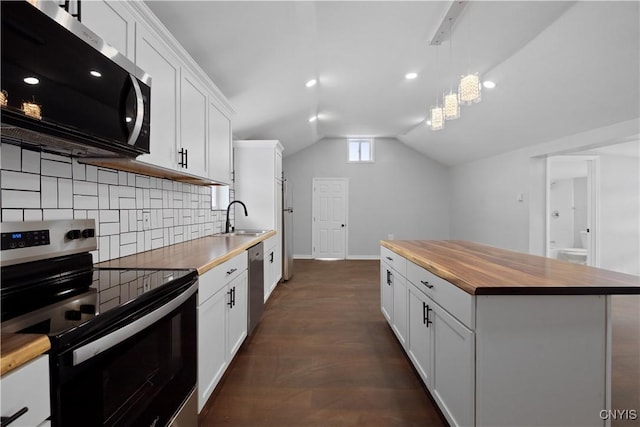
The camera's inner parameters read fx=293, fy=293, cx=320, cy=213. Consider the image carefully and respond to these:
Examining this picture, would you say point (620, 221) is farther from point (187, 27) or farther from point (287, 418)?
point (187, 27)

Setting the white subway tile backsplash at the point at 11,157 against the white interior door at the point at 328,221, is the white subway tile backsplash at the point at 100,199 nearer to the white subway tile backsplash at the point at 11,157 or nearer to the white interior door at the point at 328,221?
the white subway tile backsplash at the point at 11,157

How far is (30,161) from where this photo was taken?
1.21m

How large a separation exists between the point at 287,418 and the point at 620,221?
612 centimetres

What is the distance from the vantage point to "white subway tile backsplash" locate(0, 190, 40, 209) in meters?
1.12

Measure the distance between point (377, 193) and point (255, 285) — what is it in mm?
5130

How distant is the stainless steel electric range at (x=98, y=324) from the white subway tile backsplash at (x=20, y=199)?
0.15 meters

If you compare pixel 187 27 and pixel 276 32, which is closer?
pixel 187 27

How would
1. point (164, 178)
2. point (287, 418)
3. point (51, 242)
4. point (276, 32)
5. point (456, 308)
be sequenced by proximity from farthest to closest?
point (276, 32), point (164, 178), point (287, 418), point (456, 308), point (51, 242)

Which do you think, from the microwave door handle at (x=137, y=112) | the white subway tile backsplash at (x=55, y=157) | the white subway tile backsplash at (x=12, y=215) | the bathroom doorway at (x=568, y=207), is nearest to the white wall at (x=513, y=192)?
the bathroom doorway at (x=568, y=207)

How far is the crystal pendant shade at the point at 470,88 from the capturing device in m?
2.28

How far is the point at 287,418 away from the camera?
1.69 metres

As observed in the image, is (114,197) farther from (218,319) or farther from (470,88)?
(470,88)

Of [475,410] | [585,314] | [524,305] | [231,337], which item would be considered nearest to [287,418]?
[231,337]

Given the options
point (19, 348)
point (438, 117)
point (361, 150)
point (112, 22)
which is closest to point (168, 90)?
point (112, 22)
